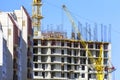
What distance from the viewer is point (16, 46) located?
407 feet

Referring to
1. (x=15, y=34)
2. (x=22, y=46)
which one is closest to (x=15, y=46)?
(x=15, y=34)

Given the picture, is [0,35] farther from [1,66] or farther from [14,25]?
[14,25]

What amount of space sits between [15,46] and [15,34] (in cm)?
250

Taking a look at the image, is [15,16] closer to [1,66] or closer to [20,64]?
[20,64]

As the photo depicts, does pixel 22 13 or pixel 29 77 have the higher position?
pixel 22 13

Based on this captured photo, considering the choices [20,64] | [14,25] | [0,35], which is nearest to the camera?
[0,35]

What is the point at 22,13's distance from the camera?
5477 inches

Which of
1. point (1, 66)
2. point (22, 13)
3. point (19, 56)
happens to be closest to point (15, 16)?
point (22, 13)

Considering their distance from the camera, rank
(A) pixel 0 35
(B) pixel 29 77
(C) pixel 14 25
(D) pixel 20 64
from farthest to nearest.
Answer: (B) pixel 29 77 → (D) pixel 20 64 → (C) pixel 14 25 → (A) pixel 0 35

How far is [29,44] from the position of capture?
5556 inches

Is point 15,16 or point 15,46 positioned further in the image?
point 15,16

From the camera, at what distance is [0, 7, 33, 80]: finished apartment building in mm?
113863

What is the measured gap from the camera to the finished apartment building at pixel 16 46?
113863 millimetres

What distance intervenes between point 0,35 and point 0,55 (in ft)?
11.6
